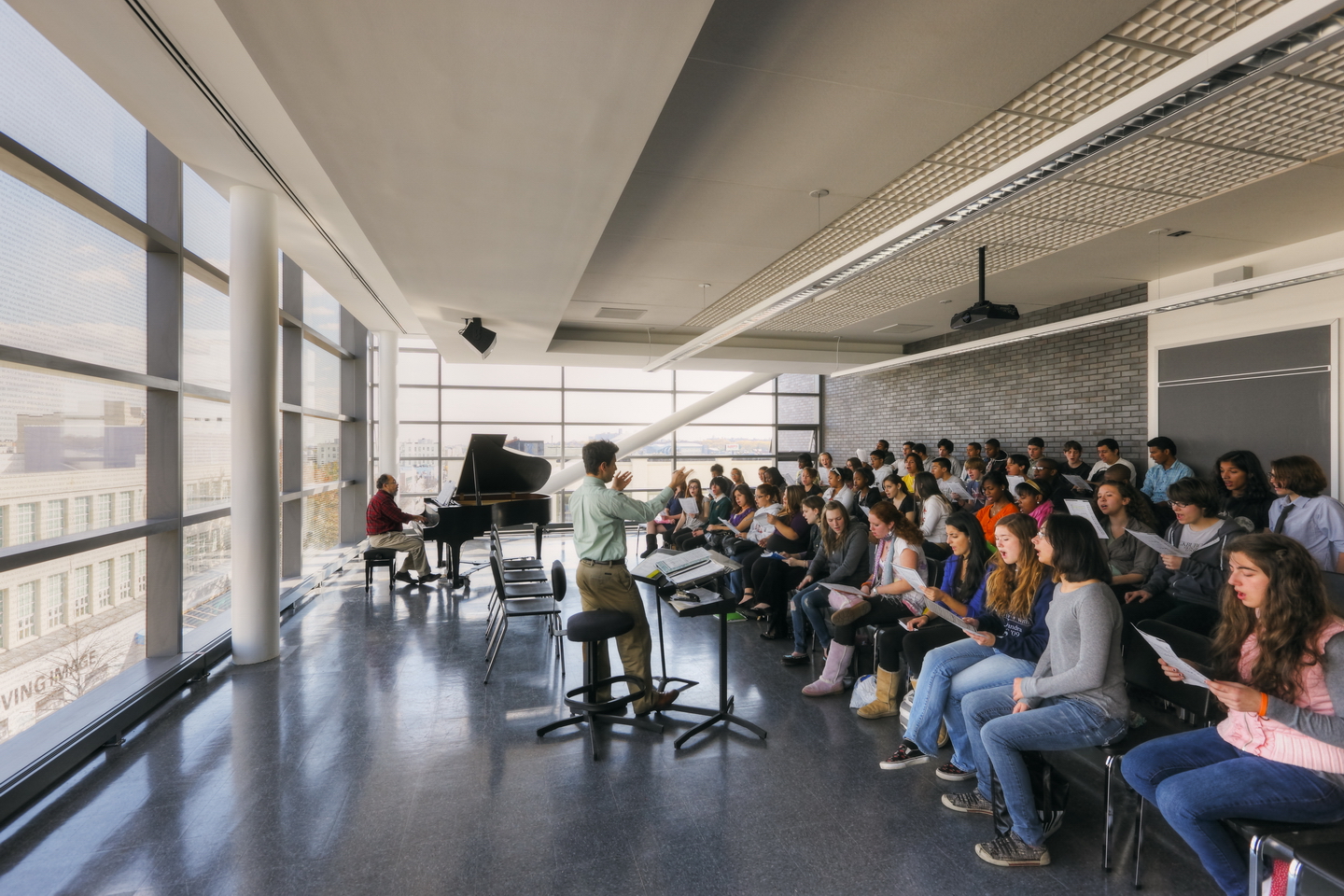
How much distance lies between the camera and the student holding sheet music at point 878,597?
3893mm

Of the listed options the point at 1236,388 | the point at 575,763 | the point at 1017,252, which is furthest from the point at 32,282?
the point at 1236,388

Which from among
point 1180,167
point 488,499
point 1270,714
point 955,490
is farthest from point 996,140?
point 488,499

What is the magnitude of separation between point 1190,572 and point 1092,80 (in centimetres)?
282

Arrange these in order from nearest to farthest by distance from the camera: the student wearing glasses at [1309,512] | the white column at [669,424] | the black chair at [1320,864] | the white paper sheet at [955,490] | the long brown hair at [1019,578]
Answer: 1. the black chair at [1320,864]
2. the long brown hair at [1019,578]
3. the student wearing glasses at [1309,512]
4. the white paper sheet at [955,490]
5. the white column at [669,424]

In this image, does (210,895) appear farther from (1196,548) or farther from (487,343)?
(487,343)

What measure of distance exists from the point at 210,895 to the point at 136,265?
3.60m

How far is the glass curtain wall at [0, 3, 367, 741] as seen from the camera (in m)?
2.91

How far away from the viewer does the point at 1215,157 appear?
3613 millimetres

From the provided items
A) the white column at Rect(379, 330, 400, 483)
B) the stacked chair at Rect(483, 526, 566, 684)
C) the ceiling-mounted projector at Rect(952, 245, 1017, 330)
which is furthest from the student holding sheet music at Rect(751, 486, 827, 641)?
the white column at Rect(379, 330, 400, 483)

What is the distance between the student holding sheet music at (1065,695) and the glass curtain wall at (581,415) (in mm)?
8945

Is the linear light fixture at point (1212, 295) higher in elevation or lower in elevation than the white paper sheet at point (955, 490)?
higher

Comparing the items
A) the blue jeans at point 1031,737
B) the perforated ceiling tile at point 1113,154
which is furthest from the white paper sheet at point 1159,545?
the perforated ceiling tile at point 1113,154

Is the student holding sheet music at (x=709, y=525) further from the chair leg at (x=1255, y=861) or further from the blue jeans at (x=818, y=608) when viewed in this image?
the chair leg at (x=1255, y=861)

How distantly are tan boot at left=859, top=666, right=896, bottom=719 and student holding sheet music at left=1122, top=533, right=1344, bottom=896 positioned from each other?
1612 millimetres
